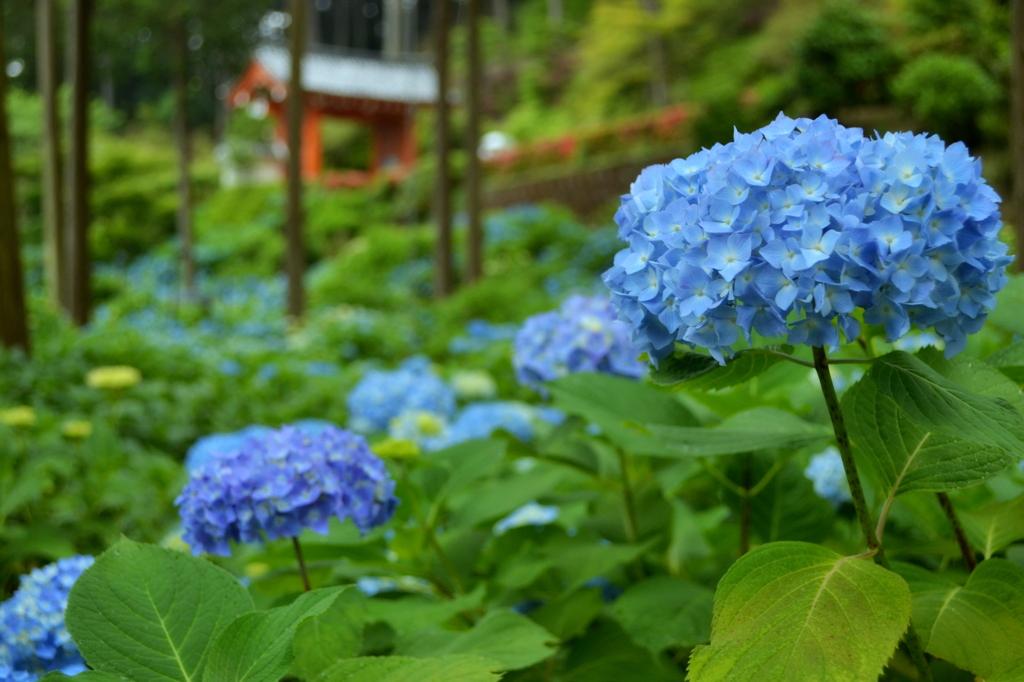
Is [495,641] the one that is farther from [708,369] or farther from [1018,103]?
[1018,103]

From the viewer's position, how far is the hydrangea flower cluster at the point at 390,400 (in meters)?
4.29

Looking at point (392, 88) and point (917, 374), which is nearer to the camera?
point (917, 374)

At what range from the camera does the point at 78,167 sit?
6.58 metres

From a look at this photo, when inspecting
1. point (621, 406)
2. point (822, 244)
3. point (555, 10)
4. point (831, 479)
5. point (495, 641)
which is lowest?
point (831, 479)

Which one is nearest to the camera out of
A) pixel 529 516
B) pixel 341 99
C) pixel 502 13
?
pixel 529 516

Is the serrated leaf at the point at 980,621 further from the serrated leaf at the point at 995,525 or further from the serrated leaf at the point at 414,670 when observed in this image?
the serrated leaf at the point at 414,670

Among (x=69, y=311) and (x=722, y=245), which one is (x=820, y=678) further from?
(x=69, y=311)

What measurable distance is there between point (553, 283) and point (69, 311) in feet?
18.1

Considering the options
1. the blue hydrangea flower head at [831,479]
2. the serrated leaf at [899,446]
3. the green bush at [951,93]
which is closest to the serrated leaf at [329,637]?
the serrated leaf at [899,446]

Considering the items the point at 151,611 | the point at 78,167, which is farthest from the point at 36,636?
the point at 78,167

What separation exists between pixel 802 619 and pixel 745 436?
0.27m

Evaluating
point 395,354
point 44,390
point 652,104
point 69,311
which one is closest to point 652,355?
point 44,390

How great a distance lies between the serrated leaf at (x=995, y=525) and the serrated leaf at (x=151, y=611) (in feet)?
3.12

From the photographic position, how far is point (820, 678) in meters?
0.77
